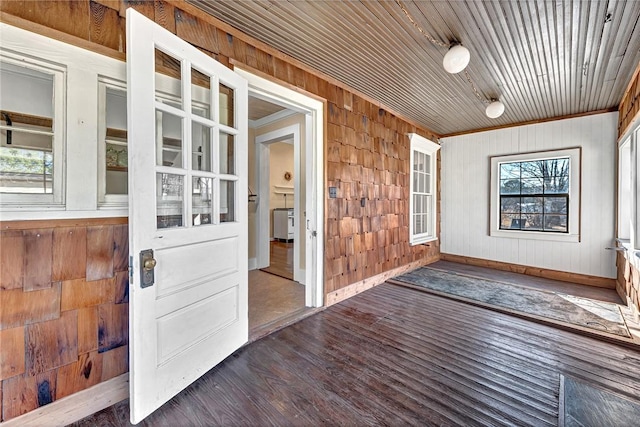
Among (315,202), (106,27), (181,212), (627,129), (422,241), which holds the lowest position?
(422,241)

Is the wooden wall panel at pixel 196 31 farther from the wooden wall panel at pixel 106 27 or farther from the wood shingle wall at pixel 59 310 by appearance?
the wood shingle wall at pixel 59 310

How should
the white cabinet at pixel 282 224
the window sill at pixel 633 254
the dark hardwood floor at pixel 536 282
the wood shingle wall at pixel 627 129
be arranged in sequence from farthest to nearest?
the white cabinet at pixel 282 224 < the dark hardwood floor at pixel 536 282 < the wood shingle wall at pixel 627 129 < the window sill at pixel 633 254

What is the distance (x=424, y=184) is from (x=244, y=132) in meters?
3.83

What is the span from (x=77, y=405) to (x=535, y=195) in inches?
232

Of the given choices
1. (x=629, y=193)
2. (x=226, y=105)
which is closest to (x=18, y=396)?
(x=226, y=105)

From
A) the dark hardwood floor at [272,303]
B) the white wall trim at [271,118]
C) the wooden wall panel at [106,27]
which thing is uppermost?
the white wall trim at [271,118]

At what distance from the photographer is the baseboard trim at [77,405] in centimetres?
135

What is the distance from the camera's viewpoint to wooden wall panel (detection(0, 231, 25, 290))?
4.20ft

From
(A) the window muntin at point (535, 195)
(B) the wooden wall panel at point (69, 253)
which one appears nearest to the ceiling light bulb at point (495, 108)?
(A) the window muntin at point (535, 195)

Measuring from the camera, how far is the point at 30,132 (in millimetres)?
1391

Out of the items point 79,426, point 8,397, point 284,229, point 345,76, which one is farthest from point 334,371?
point 284,229

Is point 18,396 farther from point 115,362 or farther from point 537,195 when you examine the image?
point 537,195

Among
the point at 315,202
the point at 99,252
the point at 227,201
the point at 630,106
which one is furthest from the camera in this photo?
the point at 630,106

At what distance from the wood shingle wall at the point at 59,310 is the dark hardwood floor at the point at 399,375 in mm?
279
